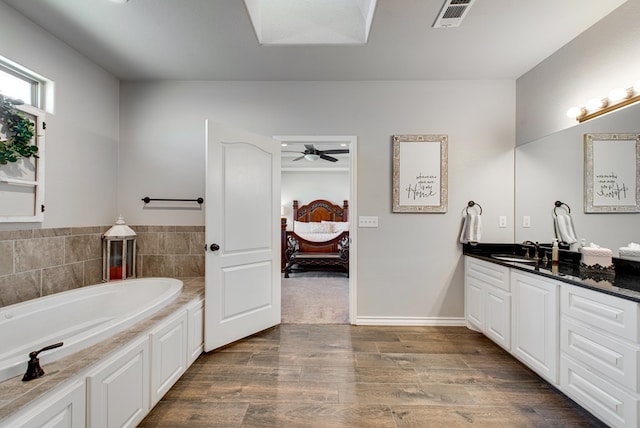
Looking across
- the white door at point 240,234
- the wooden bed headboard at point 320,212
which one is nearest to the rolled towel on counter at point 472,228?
the white door at point 240,234

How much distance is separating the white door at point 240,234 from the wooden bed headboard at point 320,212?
4293 millimetres

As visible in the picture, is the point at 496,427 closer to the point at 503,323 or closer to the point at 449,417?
the point at 449,417

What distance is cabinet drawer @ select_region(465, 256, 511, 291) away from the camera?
7.43ft

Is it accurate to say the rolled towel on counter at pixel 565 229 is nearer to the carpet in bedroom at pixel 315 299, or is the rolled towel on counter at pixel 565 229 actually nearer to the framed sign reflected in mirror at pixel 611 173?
the framed sign reflected in mirror at pixel 611 173

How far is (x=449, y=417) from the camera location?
1.63 metres

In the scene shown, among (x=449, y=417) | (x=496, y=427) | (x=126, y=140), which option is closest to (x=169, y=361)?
(x=449, y=417)

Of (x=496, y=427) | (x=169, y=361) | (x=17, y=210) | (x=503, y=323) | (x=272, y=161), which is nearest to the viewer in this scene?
(x=496, y=427)

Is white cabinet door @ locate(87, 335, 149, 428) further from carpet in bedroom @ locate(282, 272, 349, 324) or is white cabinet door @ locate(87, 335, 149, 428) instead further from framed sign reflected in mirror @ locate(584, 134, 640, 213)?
framed sign reflected in mirror @ locate(584, 134, 640, 213)

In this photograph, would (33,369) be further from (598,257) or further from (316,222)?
(316,222)

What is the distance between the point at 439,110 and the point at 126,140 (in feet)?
11.2

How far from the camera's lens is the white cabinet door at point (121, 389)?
1.23 m

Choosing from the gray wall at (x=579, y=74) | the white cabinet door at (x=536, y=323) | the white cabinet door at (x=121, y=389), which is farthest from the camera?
the gray wall at (x=579, y=74)

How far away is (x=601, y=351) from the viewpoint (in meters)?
1.48

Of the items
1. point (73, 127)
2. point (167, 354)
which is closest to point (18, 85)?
point (73, 127)
